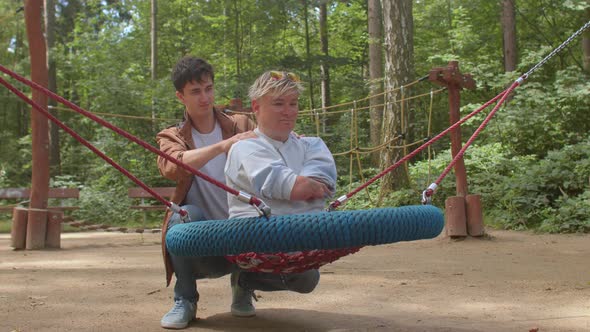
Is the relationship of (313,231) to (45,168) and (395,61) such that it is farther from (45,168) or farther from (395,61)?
(395,61)

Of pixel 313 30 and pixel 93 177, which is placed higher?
pixel 313 30

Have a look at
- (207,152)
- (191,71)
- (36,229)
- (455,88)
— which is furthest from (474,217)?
(36,229)

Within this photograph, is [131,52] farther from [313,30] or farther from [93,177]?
[313,30]

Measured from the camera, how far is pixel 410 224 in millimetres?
2047

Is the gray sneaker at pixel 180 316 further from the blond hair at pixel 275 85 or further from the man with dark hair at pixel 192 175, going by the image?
the blond hair at pixel 275 85

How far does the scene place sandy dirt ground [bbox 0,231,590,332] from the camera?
9.22ft

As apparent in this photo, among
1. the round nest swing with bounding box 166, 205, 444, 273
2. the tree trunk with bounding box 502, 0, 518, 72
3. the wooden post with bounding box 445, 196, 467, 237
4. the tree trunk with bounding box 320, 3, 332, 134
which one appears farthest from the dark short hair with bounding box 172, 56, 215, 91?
the tree trunk with bounding box 320, 3, 332, 134

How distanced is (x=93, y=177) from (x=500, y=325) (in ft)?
58.6

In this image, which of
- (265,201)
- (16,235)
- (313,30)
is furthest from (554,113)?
(313,30)

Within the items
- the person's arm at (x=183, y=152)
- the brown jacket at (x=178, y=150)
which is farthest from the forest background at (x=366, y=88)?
the person's arm at (x=183, y=152)

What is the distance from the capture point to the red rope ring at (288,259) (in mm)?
2176

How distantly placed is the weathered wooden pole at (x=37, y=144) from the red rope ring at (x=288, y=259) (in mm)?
5428

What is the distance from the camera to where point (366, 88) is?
17.5 m

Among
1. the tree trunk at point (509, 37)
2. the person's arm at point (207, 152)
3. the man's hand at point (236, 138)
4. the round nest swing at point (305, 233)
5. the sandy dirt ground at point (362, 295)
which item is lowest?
the sandy dirt ground at point (362, 295)
